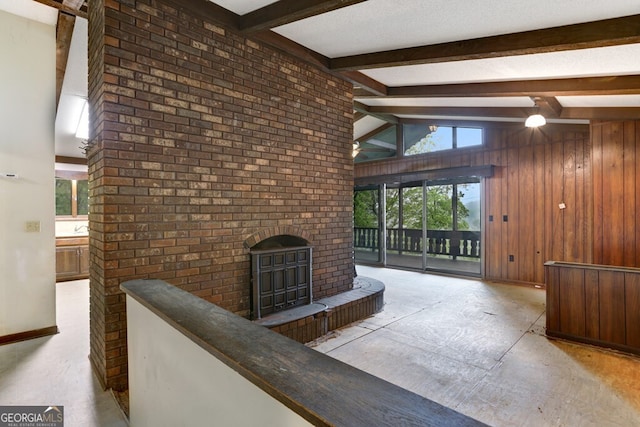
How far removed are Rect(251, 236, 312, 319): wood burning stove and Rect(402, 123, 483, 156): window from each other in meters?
4.68

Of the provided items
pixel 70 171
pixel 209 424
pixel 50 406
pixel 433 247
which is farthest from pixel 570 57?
pixel 70 171

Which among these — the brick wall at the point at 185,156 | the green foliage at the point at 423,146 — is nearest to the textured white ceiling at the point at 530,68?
the brick wall at the point at 185,156

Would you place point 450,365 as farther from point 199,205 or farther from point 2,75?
point 2,75

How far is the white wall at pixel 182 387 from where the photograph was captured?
1.02 m

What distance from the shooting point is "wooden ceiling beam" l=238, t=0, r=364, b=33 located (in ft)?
7.61

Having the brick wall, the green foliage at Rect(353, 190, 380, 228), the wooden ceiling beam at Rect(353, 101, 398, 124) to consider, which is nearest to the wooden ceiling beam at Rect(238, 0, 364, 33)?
the brick wall

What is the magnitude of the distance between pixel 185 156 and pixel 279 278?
5.08 feet

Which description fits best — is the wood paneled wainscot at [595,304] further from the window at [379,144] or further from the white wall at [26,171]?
the white wall at [26,171]

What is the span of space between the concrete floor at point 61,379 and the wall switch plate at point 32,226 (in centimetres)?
116

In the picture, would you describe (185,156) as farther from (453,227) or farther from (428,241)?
(428,241)

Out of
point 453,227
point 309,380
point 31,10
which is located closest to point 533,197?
point 453,227

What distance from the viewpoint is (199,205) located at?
2.84 metres

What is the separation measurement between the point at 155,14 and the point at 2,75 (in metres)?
2.16

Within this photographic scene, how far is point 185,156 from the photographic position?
2750 millimetres
